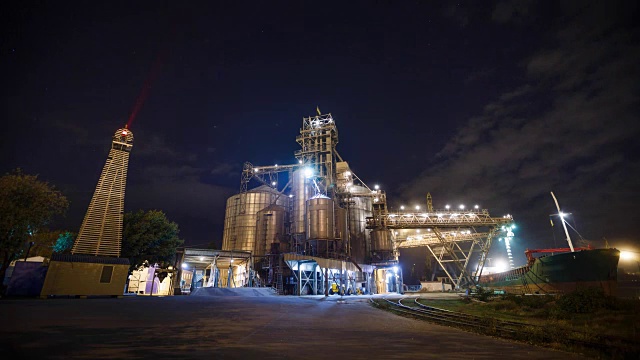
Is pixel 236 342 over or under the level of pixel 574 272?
under

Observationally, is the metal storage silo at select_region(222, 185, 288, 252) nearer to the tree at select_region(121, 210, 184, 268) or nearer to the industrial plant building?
the industrial plant building

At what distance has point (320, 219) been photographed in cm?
4625

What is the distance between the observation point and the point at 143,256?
110ft

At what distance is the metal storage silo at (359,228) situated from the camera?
55844 mm

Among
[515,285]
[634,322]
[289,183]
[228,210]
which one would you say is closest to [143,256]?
[228,210]

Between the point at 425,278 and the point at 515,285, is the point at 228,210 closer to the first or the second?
the point at 515,285

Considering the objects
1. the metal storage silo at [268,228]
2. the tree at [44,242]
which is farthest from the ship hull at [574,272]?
the tree at [44,242]

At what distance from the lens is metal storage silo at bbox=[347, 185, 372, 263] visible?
5584cm

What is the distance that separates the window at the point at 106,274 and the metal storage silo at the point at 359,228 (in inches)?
1496

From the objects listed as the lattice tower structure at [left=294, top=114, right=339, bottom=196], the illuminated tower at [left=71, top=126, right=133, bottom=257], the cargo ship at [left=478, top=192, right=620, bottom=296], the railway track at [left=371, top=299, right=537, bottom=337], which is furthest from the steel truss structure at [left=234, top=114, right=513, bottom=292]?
the railway track at [left=371, top=299, right=537, bottom=337]

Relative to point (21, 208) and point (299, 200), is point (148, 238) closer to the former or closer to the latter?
point (21, 208)

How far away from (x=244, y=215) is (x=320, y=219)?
20951 mm

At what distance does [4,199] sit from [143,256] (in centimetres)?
1305

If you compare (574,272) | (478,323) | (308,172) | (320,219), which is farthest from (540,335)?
(308,172)
